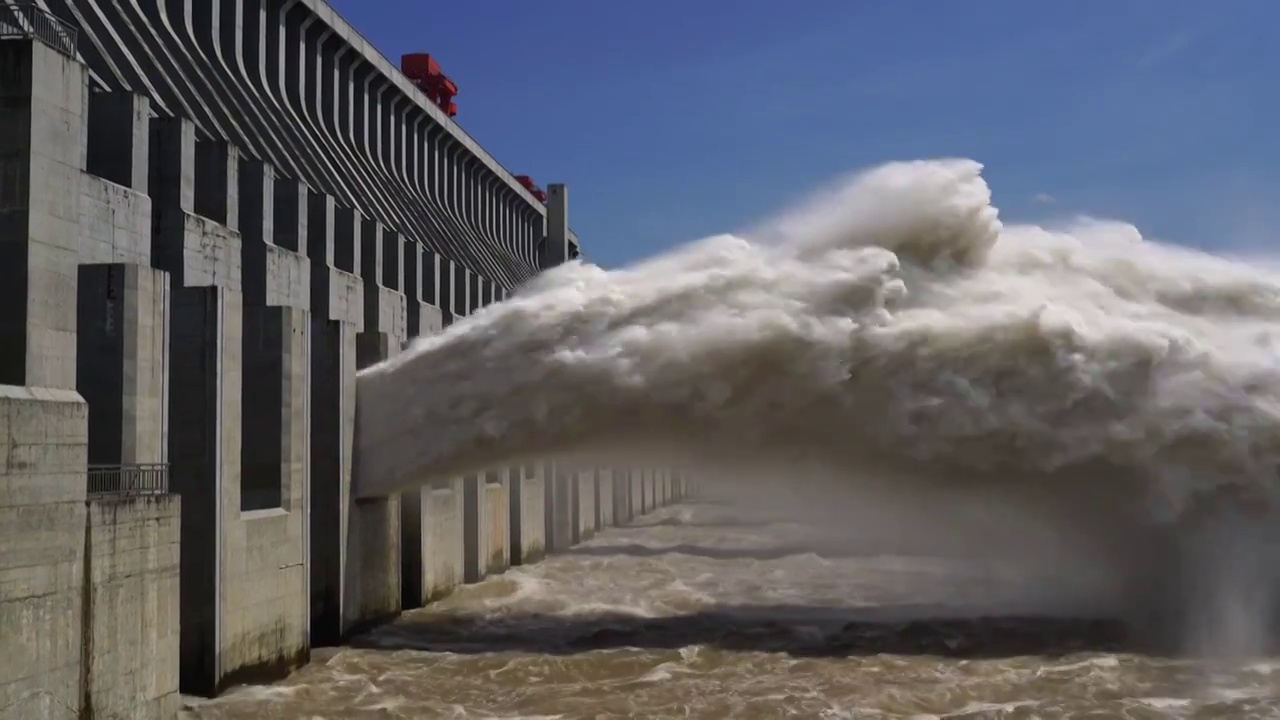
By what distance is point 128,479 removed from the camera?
1709 centimetres

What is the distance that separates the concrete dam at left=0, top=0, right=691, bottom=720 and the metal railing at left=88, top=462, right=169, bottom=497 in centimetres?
4

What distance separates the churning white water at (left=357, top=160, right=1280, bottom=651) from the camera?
23.4 meters

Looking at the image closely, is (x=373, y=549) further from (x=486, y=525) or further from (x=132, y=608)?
(x=132, y=608)

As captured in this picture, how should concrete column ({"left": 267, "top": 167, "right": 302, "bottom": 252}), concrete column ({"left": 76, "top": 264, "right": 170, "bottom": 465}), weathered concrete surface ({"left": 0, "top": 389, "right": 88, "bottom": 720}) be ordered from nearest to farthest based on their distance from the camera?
weathered concrete surface ({"left": 0, "top": 389, "right": 88, "bottom": 720}) → concrete column ({"left": 76, "top": 264, "right": 170, "bottom": 465}) → concrete column ({"left": 267, "top": 167, "right": 302, "bottom": 252})

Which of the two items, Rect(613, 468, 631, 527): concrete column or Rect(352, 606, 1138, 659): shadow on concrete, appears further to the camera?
Rect(613, 468, 631, 527): concrete column

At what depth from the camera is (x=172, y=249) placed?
20938mm

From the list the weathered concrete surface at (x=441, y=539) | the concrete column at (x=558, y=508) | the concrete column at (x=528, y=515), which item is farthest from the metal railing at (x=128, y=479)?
the concrete column at (x=558, y=508)

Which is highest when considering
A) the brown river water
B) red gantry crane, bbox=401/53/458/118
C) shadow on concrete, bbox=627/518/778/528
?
red gantry crane, bbox=401/53/458/118

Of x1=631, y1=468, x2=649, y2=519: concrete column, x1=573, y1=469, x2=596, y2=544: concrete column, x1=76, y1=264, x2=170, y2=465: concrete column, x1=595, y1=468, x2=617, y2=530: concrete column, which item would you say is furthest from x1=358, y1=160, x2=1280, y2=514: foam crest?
x1=631, y1=468, x2=649, y2=519: concrete column

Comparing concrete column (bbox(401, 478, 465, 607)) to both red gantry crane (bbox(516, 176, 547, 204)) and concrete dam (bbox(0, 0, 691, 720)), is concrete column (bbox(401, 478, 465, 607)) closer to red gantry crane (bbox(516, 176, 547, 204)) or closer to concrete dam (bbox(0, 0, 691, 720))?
concrete dam (bbox(0, 0, 691, 720))

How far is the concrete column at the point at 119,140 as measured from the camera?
63.2ft

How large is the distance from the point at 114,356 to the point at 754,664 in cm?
1162

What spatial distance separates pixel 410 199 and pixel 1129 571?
29.5 m

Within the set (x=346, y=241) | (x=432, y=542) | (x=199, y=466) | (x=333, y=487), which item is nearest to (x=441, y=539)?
(x=432, y=542)
